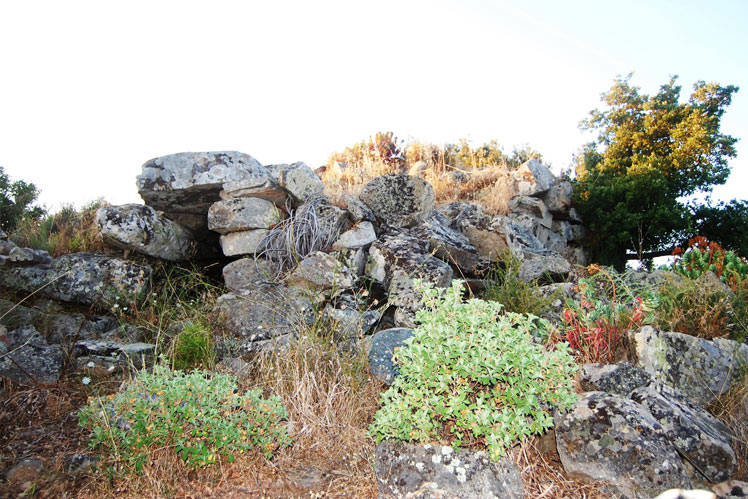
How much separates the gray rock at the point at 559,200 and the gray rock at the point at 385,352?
248 inches

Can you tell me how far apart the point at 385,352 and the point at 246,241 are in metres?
2.60

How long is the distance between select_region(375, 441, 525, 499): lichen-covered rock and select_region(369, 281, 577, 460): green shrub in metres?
0.07

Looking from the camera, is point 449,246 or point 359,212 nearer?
point 449,246

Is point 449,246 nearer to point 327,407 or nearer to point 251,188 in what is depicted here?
point 251,188

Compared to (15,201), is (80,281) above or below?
below

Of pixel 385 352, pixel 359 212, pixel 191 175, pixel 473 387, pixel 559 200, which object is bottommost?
pixel 385 352

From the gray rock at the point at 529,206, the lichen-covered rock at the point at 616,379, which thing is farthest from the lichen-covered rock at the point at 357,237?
the gray rock at the point at 529,206

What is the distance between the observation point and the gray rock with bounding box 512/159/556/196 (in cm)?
895

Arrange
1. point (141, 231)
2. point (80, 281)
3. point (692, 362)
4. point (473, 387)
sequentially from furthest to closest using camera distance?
point (141, 231)
point (80, 281)
point (692, 362)
point (473, 387)

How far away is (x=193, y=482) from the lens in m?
2.77

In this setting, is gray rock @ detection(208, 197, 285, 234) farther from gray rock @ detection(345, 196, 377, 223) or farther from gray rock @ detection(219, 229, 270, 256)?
gray rock @ detection(345, 196, 377, 223)

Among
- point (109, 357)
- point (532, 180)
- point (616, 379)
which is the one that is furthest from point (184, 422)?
point (532, 180)

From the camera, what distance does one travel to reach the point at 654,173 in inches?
373

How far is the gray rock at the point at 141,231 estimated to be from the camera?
5.47 m
